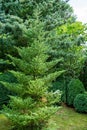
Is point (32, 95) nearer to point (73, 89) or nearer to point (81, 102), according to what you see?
point (81, 102)

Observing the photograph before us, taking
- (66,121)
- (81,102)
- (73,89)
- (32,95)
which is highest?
(73,89)

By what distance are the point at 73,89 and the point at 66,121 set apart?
2.55 m

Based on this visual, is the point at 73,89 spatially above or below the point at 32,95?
above

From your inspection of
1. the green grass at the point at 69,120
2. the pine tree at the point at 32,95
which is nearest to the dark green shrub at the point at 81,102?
the green grass at the point at 69,120

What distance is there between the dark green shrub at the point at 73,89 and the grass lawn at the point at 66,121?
2.12ft

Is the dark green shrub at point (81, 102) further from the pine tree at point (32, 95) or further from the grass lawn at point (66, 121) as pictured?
the pine tree at point (32, 95)

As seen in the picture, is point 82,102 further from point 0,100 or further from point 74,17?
point 74,17

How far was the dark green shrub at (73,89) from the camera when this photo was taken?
538 inches

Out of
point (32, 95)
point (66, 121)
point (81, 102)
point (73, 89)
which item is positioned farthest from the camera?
point (73, 89)

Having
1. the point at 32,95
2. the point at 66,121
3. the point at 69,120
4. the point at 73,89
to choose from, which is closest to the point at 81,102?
the point at 73,89

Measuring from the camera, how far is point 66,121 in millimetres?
11539

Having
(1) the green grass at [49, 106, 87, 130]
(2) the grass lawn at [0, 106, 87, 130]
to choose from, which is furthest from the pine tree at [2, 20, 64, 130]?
(1) the green grass at [49, 106, 87, 130]

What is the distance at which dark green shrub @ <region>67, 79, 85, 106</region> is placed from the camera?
13664 millimetres

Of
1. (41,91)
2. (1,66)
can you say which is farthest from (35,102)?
(1,66)
